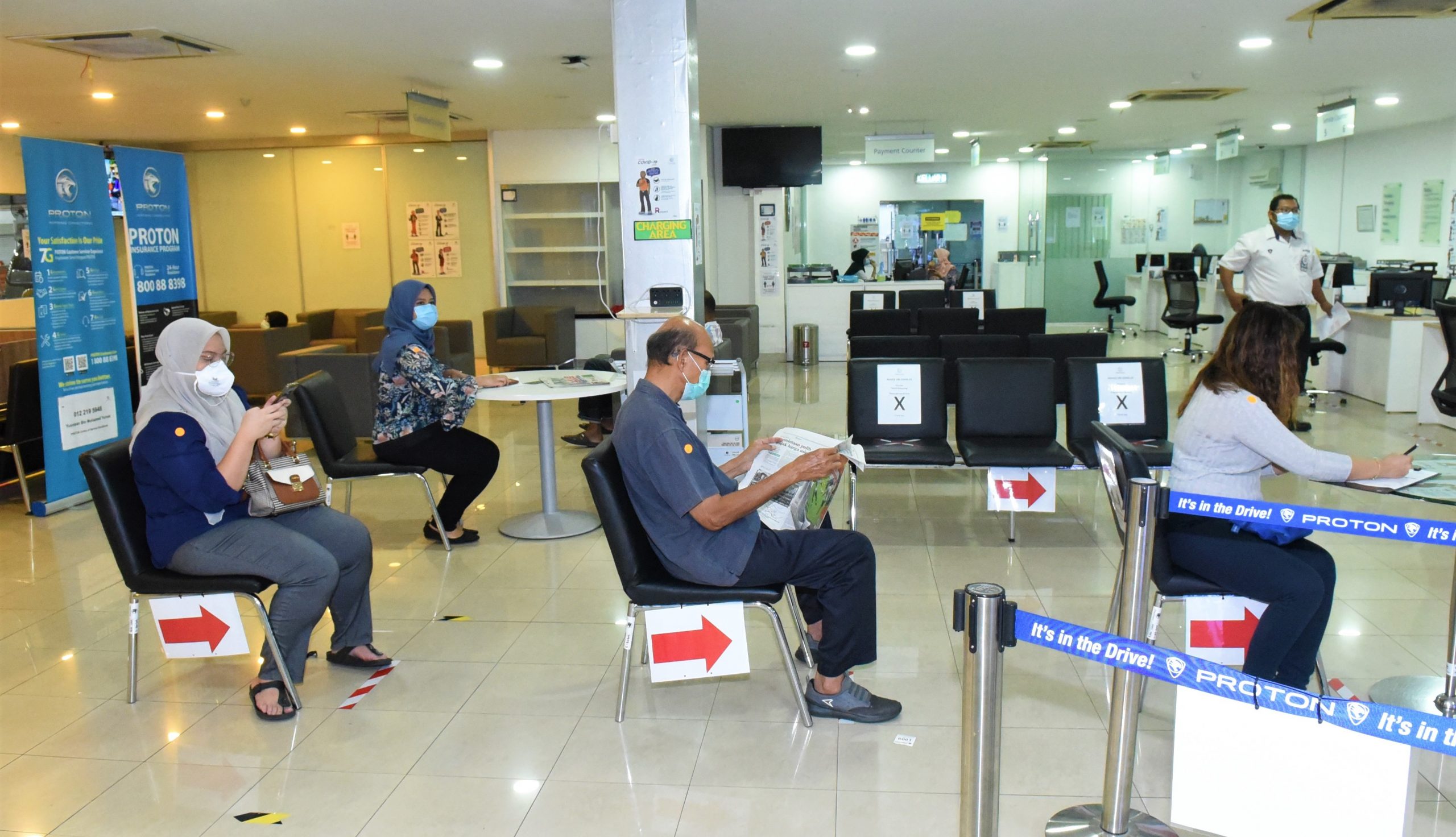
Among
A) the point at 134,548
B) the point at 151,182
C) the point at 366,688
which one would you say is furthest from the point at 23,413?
the point at 366,688

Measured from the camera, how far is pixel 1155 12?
6.30m

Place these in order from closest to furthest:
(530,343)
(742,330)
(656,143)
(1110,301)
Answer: (656,143), (742,330), (530,343), (1110,301)

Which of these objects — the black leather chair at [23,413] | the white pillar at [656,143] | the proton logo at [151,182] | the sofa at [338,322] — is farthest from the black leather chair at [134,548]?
the sofa at [338,322]

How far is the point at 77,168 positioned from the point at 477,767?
15.5ft

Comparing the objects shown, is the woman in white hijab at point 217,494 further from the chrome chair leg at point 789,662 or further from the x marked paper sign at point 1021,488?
the x marked paper sign at point 1021,488

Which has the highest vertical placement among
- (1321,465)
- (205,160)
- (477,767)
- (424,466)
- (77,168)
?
(205,160)

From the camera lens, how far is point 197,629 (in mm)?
3328

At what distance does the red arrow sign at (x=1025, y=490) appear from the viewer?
491 centimetres

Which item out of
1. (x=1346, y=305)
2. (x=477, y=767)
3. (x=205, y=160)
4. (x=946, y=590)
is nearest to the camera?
(x=477, y=767)

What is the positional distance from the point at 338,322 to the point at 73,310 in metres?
6.50

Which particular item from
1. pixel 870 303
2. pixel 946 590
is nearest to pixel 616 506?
pixel 946 590

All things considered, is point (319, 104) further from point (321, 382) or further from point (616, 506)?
point (616, 506)

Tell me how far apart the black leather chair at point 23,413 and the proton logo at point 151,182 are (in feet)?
3.84

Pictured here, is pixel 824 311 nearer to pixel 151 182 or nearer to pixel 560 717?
pixel 151 182
